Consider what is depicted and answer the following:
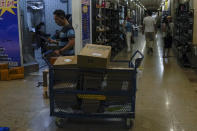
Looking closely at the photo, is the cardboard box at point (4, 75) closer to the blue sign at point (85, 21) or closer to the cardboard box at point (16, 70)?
the cardboard box at point (16, 70)

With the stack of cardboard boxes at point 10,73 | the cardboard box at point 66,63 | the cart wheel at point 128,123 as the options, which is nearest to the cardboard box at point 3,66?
the stack of cardboard boxes at point 10,73

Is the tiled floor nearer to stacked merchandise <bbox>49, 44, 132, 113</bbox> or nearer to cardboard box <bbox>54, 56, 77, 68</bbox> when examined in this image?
stacked merchandise <bbox>49, 44, 132, 113</bbox>

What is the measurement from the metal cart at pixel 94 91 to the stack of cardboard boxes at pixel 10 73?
3.08 m

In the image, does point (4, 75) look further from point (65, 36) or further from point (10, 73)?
point (65, 36)

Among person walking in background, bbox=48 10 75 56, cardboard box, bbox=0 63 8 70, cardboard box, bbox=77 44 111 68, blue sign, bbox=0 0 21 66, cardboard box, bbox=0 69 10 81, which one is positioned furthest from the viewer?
blue sign, bbox=0 0 21 66

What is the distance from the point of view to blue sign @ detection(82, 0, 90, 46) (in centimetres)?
684

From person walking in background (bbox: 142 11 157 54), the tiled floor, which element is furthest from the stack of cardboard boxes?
person walking in background (bbox: 142 11 157 54)

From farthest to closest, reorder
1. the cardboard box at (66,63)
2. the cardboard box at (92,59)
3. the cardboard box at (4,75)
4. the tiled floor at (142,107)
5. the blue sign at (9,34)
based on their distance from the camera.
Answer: the blue sign at (9,34), the cardboard box at (4,75), the tiled floor at (142,107), the cardboard box at (66,63), the cardboard box at (92,59)

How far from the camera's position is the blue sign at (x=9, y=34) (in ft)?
20.6

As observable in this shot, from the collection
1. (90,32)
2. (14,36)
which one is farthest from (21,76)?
(90,32)

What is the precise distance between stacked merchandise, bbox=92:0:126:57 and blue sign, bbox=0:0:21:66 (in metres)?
2.42

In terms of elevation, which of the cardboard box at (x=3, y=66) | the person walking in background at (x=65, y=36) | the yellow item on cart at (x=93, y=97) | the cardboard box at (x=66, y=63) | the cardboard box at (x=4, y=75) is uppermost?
the person walking in background at (x=65, y=36)

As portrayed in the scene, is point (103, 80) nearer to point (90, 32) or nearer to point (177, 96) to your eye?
point (177, 96)

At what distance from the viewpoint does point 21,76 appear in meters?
6.21
